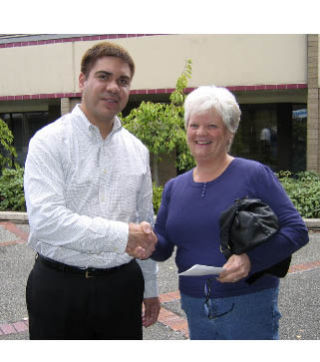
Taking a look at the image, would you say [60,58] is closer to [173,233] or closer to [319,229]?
[319,229]

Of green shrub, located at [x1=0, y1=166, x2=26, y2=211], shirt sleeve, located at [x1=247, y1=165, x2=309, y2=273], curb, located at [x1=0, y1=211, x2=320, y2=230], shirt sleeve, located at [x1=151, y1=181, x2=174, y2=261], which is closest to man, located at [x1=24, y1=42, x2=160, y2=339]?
shirt sleeve, located at [x1=151, y1=181, x2=174, y2=261]

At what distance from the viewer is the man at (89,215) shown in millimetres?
2020

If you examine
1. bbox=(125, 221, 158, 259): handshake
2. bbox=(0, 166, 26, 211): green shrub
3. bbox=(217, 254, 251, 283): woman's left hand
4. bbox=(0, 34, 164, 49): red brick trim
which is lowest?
bbox=(0, 166, 26, 211): green shrub

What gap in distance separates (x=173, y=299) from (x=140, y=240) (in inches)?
123

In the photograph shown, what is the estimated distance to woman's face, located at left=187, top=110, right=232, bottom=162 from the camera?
2.10 meters

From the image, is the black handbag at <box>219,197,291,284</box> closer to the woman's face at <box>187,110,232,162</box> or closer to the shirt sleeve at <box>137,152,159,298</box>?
the woman's face at <box>187,110,232,162</box>

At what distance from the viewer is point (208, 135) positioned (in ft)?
6.93

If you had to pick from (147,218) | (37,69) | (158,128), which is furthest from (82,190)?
(37,69)

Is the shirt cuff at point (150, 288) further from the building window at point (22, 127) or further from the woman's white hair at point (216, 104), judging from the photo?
the building window at point (22, 127)

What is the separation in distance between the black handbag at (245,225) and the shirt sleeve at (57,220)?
1.56 feet

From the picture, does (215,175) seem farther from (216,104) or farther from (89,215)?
(89,215)

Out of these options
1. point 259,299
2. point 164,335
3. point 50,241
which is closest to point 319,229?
point 164,335

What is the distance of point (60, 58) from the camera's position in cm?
1279

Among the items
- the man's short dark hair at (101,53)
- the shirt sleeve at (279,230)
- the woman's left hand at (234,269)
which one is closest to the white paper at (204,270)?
the woman's left hand at (234,269)
